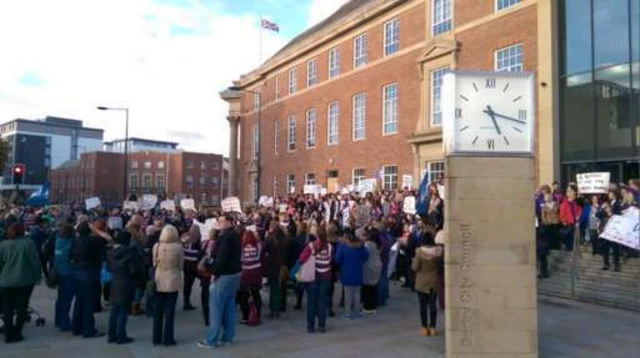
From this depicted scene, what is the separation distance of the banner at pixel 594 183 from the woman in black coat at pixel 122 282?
13.2 meters

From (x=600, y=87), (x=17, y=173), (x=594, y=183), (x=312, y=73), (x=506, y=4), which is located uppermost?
(x=312, y=73)

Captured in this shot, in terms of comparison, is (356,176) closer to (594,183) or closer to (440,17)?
(440,17)

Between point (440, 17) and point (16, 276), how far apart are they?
931 inches

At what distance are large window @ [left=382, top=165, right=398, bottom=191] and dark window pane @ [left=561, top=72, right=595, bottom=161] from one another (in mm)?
10080

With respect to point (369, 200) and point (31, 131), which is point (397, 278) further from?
point (31, 131)

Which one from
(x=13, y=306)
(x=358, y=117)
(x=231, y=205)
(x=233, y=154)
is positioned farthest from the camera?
(x=233, y=154)

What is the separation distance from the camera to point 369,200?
69.5 ft

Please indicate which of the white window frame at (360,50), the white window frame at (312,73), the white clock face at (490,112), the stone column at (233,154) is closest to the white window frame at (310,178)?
the white window frame at (312,73)

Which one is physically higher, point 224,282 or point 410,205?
point 410,205

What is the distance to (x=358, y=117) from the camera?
3472 centimetres

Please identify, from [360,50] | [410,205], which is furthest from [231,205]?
[360,50]

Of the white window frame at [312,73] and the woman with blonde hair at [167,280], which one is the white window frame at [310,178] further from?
the woman with blonde hair at [167,280]

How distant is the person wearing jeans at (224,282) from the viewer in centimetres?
A: 889

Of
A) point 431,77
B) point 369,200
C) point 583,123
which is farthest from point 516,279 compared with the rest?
point 431,77
